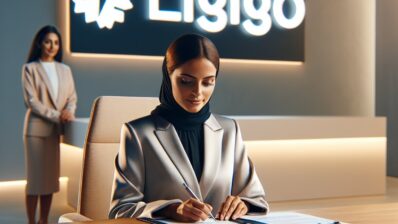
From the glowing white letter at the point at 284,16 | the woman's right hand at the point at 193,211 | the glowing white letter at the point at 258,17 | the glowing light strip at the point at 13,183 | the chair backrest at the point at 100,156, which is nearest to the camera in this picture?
the woman's right hand at the point at 193,211

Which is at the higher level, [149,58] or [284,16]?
[284,16]

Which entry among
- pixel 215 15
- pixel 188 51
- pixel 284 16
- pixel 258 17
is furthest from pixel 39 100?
pixel 284 16

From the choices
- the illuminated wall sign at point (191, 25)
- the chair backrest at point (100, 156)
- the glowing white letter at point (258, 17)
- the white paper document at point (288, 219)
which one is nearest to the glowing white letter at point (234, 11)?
the illuminated wall sign at point (191, 25)

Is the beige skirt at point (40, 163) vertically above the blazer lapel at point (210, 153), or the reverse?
the blazer lapel at point (210, 153)

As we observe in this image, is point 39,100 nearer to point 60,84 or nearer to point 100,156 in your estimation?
point 60,84

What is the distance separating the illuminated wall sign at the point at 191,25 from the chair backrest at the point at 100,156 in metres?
4.60

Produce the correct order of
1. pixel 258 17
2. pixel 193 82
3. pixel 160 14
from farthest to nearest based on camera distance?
pixel 258 17 → pixel 160 14 → pixel 193 82

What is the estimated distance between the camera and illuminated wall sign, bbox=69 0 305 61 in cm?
657

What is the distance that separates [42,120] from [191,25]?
3159 millimetres

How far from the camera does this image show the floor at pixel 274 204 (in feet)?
15.1

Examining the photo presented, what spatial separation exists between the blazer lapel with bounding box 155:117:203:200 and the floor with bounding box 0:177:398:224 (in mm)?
3041

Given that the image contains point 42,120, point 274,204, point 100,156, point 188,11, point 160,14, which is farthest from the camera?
point 188,11

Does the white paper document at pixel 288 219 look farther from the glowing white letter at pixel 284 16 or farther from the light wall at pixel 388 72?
the glowing white letter at pixel 284 16

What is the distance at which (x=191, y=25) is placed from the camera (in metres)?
7.07
